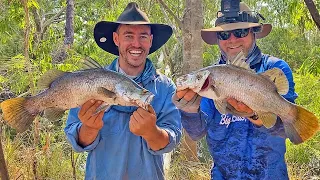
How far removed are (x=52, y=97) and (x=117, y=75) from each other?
46cm

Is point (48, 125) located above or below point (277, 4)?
below

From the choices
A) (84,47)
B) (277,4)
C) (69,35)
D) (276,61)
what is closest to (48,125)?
(69,35)

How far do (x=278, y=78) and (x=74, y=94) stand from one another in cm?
127

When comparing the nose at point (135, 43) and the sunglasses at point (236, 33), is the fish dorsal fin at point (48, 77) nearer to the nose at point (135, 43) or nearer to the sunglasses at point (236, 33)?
the nose at point (135, 43)

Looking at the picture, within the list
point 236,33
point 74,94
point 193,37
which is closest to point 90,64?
point 74,94

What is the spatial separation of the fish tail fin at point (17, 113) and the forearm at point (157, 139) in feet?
2.53

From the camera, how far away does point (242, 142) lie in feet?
10.1

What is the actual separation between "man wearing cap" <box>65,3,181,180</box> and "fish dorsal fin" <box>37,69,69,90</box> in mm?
279

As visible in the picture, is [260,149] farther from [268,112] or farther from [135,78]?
[135,78]

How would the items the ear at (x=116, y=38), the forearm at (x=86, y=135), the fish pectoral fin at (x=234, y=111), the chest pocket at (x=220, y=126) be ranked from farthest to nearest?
the ear at (x=116, y=38), the chest pocket at (x=220, y=126), the forearm at (x=86, y=135), the fish pectoral fin at (x=234, y=111)

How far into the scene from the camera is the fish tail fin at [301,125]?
2.72 meters

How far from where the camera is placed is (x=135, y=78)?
3.09 m

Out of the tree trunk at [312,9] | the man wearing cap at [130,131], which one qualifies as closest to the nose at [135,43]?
the man wearing cap at [130,131]

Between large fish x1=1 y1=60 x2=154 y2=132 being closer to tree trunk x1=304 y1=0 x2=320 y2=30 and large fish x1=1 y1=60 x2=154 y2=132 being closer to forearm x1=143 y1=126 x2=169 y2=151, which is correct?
forearm x1=143 y1=126 x2=169 y2=151
